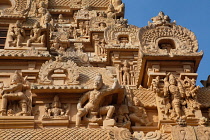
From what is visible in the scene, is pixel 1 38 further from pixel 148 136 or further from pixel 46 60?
pixel 148 136

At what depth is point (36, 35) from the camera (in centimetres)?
1598

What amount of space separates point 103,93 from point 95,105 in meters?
0.44

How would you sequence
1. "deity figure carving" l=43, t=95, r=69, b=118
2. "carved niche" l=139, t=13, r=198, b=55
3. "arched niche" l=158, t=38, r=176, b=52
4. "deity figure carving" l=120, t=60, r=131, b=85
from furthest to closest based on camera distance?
"deity figure carving" l=120, t=60, r=131, b=85 < "arched niche" l=158, t=38, r=176, b=52 < "carved niche" l=139, t=13, r=198, b=55 < "deity figure carving" l=43, t=95, r=69, b=118

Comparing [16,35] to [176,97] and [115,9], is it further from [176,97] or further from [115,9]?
[115,9]

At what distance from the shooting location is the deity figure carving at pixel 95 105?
39.0ft

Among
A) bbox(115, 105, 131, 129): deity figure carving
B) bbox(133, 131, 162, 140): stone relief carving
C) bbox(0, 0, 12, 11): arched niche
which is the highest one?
bbox(0, 0, 12, 11): arched niche

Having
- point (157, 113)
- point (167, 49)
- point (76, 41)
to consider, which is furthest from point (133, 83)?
point (76, 41)

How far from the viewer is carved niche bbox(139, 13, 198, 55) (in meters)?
13.8

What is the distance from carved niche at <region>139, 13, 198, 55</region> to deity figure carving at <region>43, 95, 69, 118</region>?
3.36m

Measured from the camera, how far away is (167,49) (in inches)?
560

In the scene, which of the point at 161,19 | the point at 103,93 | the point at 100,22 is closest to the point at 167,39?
the point at 161,19

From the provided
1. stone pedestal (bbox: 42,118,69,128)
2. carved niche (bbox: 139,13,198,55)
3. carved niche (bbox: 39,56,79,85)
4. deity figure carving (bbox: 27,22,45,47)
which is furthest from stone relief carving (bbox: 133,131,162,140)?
deity figure carving (bbox: 27,22,45,47)

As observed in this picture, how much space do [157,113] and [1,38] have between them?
7.32 m

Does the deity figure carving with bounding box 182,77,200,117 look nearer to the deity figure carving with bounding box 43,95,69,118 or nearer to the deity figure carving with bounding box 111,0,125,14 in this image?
the deity figure carving with bounding box 43,95,69,118
